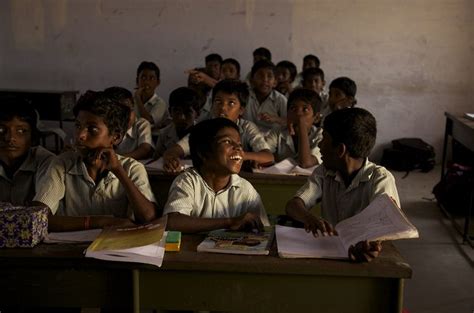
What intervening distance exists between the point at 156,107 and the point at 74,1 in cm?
256

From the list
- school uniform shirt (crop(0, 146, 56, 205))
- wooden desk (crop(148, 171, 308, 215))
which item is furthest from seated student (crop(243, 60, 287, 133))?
school uniform shirt (crop(0, 146, 56, 205))

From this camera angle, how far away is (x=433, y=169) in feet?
19.7

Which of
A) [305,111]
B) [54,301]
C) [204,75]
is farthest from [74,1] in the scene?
[54,301]

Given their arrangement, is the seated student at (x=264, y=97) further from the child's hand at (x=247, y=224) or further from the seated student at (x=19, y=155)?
the child's hand at (x=247, y=224)

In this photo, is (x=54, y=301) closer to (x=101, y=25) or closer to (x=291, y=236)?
(x=291, y=236)

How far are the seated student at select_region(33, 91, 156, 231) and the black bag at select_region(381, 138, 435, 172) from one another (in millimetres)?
4541

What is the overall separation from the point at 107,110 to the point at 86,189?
27 centimetres

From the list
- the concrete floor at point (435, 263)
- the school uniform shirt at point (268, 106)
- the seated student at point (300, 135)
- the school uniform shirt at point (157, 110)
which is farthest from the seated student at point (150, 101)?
the concrete floor at point (435, 263)

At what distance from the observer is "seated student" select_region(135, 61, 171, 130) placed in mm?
4406

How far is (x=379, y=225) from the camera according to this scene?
54.2 inches

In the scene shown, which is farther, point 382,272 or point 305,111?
point 305,111

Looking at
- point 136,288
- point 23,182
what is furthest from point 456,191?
point 136,288

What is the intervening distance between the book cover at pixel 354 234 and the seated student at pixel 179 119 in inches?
68.0

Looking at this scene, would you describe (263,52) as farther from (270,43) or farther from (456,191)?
(456,191)
